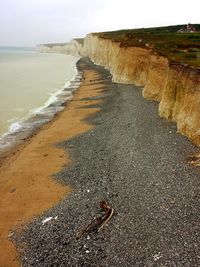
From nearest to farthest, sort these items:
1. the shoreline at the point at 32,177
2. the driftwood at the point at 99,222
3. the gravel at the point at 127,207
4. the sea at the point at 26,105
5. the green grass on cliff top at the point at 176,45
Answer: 1. the gravel at the point at 127,207
2. the driftwood at the point at 99,222
3. the shoreline at the point at 32,177
4. the green grass on cliff top at the point at 176,45
5. the sea at the point at 26,105

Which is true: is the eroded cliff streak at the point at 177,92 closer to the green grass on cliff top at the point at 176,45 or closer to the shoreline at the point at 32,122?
the green grass on cliff top at the point at 176,45

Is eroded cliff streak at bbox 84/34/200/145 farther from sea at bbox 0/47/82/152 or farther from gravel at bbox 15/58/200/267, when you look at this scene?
sea at bbox 0/47/82/152

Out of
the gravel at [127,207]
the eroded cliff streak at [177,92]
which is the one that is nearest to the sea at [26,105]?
the gravel at [127,207]

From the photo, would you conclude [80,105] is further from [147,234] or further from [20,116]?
[147,234]

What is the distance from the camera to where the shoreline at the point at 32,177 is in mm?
16812

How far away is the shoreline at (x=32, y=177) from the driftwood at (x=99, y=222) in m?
2.59

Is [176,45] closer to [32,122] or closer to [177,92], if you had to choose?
[177,92]

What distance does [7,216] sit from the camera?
56.7ft

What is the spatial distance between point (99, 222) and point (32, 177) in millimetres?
7461

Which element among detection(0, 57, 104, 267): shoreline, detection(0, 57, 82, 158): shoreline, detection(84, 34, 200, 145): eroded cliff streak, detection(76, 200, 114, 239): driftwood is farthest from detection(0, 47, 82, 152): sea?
detection(76, 200, 114, 239): driftwood

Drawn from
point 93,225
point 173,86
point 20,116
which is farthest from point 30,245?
point 20,116

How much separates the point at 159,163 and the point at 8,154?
10911mm

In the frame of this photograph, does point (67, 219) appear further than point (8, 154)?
No

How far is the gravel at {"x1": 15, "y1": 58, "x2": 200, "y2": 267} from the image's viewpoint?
520 inches
